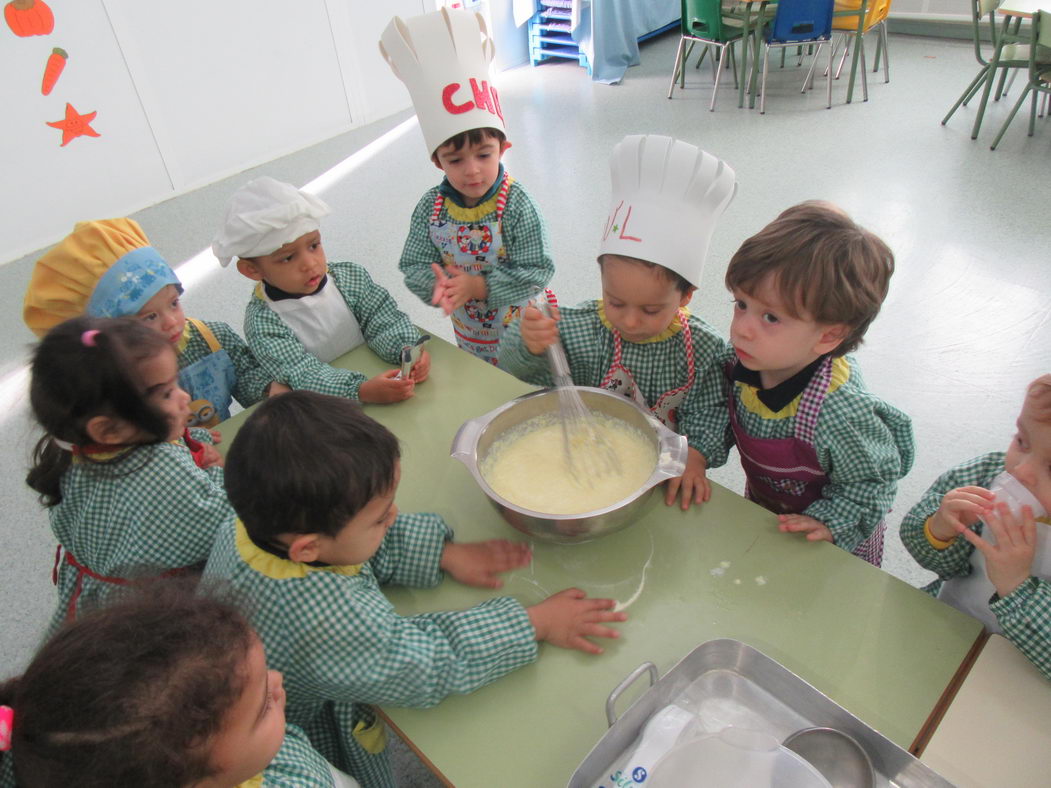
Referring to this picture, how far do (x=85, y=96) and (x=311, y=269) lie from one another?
2537 mm

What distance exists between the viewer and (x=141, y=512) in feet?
2.93

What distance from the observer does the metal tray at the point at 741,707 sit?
0.59 m

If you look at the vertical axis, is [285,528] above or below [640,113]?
above

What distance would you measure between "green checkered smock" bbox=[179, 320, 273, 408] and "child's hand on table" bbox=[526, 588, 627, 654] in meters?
→ 0.82

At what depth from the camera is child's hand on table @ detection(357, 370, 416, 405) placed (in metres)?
1.14

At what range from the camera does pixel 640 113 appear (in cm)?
395

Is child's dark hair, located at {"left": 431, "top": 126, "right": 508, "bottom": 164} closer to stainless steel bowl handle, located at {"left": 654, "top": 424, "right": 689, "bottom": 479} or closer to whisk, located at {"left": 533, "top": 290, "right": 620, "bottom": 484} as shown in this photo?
whisk, located at {"left": 533, "top": 290, "right": 620, "bottom": 484}

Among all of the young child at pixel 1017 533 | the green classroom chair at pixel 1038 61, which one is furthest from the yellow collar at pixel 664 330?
the green classroom chair at pixel 1038 61

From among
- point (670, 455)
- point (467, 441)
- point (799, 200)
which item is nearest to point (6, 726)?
point (467, 441)

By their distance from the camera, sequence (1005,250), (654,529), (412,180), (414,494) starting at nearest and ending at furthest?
1. (654,529)
2. (414,494)
3. (1005,250)
4. (412,180)

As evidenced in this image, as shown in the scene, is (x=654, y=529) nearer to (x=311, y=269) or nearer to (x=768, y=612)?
(x=768, y=612)

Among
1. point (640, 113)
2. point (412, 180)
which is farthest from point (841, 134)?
point (412, 180)

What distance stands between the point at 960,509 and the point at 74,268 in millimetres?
1359

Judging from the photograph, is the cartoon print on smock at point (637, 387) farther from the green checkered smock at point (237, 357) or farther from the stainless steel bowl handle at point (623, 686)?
the green checkered smock at point (237, 357)
